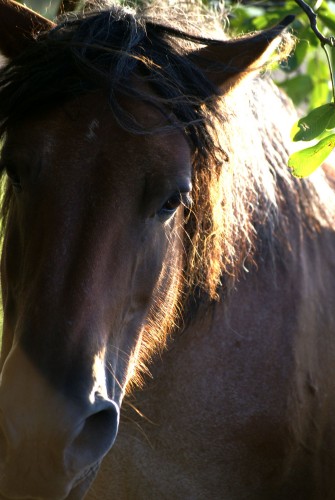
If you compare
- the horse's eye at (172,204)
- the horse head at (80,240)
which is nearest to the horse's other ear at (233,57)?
the horse head at (80,240)

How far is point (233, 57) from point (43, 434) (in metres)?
Result: 1.40

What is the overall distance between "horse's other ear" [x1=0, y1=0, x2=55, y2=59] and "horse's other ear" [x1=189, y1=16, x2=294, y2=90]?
1.80ft

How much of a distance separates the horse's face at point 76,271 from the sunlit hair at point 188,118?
0.08m

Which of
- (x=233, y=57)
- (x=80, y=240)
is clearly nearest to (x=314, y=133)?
(x=233, y=57)

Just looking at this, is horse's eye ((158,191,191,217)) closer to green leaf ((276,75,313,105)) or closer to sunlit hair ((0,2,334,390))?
sunlit hair ((0,2,334,390))

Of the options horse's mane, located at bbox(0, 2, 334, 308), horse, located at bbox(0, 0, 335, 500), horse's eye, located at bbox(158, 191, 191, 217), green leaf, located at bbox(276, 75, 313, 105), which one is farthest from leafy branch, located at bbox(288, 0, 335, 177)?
green leaf, located at bbox(276, 75, 313, 105)

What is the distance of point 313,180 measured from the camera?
360 cm

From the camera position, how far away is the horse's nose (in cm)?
216

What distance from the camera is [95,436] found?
2.29 m

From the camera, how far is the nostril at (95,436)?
2.26 meters

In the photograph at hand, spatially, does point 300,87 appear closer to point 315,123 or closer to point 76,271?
point 315,123

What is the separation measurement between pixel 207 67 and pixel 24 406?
1303 mm

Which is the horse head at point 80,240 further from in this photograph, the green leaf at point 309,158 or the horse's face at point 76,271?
the green leaf at point 309,158

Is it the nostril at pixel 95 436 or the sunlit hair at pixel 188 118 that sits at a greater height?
the sunlit hair at pixel 188 118
